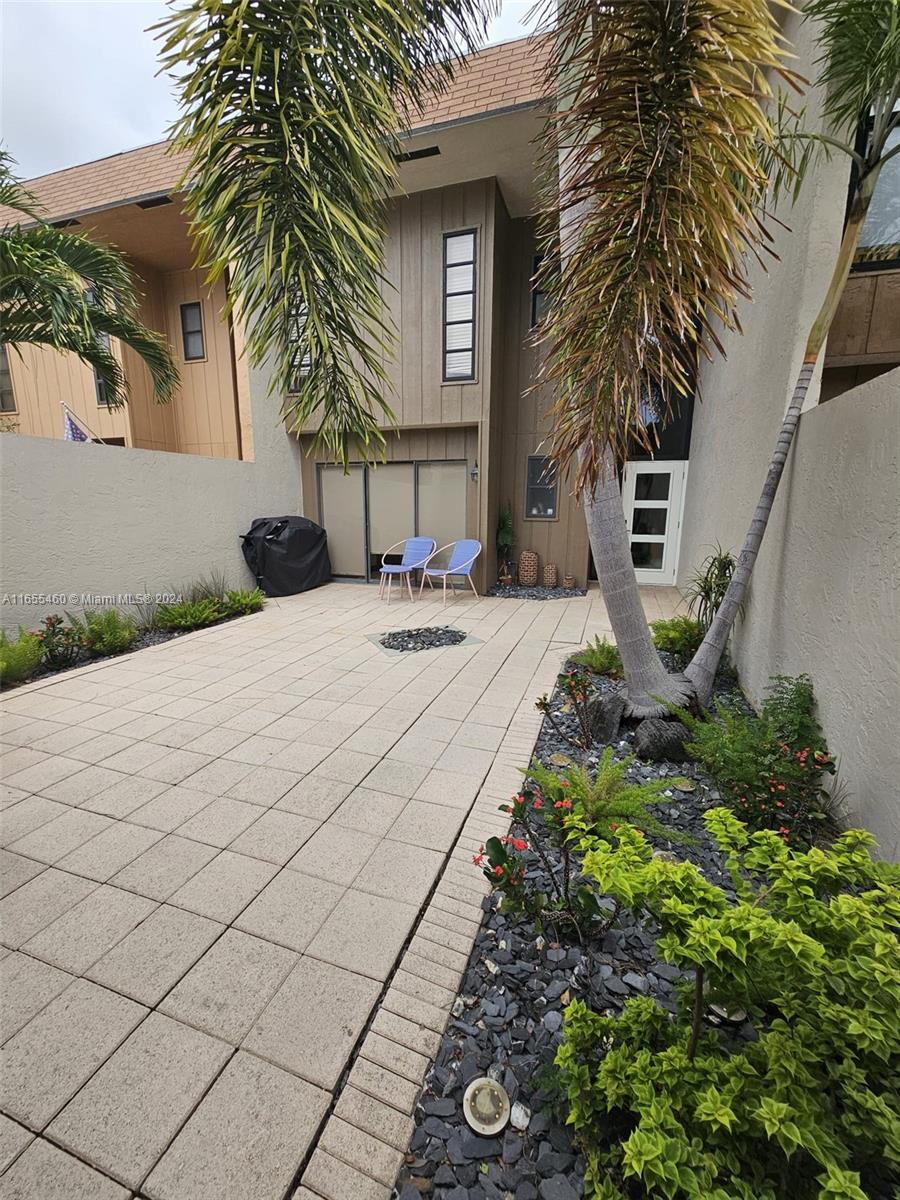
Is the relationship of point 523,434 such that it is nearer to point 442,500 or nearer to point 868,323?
point 442,500

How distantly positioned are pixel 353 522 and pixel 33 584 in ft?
14.4

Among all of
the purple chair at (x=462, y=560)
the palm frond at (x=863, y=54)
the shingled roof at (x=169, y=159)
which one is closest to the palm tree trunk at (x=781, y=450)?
the palm frond at (x=863, y=54)

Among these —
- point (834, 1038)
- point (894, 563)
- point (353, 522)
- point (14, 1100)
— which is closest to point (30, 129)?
point (353, 522)

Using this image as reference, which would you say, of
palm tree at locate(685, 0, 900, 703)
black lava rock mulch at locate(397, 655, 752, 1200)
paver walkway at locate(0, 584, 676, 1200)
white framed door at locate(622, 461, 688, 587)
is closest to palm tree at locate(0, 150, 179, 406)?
paver walkway at locate(0, 584, 676, 1200)

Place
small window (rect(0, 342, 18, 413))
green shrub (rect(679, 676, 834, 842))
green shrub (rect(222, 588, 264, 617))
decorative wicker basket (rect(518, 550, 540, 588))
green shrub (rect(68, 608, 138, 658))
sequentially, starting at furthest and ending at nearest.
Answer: small window (rect(0, 342, 18, 413)) < decorative wicker basket (rect(518, 550, 540, 588)) < green shrub (rect(222, 588, 264, 617)) < green shrub (rect(68, 608, 138, 658)) < green shrub (rect(679, 676, 834, 842))

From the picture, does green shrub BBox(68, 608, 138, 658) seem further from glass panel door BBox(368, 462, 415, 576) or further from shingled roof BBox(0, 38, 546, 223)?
shingled roof BBox(0, 38, 546, 223)

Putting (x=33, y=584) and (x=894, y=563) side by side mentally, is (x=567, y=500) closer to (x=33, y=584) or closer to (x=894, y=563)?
(x=894, y=563)

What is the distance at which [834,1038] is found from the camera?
0.79 metres

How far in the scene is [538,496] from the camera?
24.7 feet

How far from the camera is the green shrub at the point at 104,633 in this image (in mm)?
4367

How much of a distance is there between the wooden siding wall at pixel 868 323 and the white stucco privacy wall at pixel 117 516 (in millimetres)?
6201

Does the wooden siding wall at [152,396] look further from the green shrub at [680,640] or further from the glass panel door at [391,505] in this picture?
the green shrub at [680,640]

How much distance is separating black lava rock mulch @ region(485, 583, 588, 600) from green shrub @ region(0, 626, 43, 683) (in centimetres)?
511

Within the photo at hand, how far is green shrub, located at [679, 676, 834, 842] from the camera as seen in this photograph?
199 cm
